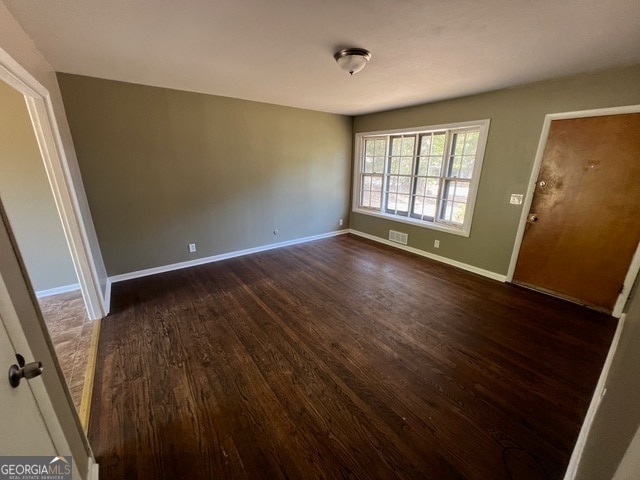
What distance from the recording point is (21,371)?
735 mm

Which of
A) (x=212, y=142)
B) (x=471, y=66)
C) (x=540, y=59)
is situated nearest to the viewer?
(x=540, y=59)

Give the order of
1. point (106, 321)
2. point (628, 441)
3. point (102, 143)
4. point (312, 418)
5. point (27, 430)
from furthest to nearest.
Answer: point (102, 143)
point (106, 321)
point (312, 418)
point (27, 430)
point (628, 441)

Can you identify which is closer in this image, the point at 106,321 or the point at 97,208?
the point at 106,321

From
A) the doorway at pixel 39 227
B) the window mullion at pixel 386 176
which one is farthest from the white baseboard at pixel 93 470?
the window mullion at pixel 386 176

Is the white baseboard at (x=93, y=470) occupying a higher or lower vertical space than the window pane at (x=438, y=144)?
lower

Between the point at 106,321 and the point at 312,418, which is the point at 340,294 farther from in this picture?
the point at 106,321

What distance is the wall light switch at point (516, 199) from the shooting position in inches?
121

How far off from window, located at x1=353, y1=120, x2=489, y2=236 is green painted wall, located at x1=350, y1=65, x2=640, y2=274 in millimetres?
128

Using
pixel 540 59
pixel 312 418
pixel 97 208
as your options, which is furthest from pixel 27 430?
pixel 540 59

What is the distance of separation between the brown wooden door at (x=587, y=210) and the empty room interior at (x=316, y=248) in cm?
2

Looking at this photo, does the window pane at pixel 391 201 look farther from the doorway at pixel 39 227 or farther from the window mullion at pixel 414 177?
the doorway at pixel 39 227

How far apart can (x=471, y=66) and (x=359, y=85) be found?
115cm

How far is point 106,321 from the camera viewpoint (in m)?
2.46

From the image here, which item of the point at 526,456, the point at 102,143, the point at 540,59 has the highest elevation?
the point at 540,59
